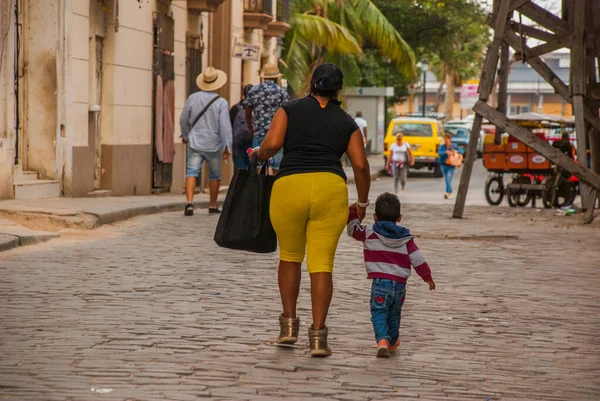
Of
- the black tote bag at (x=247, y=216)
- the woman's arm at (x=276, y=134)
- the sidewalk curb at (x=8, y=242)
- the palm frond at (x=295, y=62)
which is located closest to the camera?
the woman's arm at (x=276, y=134)

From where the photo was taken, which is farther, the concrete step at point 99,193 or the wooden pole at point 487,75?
the concrete step at point 99,193

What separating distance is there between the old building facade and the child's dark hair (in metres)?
9.41

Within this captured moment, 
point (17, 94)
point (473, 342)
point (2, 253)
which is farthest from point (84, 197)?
point (473, 342)

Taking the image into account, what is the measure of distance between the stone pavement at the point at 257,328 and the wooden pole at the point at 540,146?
4106 millimetres

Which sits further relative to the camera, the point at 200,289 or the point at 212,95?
the point at 212,95

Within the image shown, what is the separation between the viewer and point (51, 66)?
57.0 ft

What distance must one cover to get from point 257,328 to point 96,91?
1237 centimetres

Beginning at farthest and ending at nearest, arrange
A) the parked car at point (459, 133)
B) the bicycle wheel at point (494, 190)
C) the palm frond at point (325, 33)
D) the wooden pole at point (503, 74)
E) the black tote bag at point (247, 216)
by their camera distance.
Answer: the parked car at point (459, 133) < the palm frond at point (325, 33) < the bicycle wheel at point (494, 190) < the wooden pole at point (503, 74) < the black tote bag at point (247, 216)

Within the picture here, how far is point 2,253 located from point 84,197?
6.77 metres

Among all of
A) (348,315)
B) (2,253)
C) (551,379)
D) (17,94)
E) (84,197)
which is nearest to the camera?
(551,379)

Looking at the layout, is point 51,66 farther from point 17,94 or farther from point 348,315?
point 348,315

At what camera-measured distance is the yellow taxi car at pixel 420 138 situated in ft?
131

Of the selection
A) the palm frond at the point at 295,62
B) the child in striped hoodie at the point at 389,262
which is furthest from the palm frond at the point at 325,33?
the child in striped hoodie at the point at 389,262

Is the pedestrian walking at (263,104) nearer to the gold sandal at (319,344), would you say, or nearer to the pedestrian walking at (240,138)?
the pedestrian walking at (240,138)
